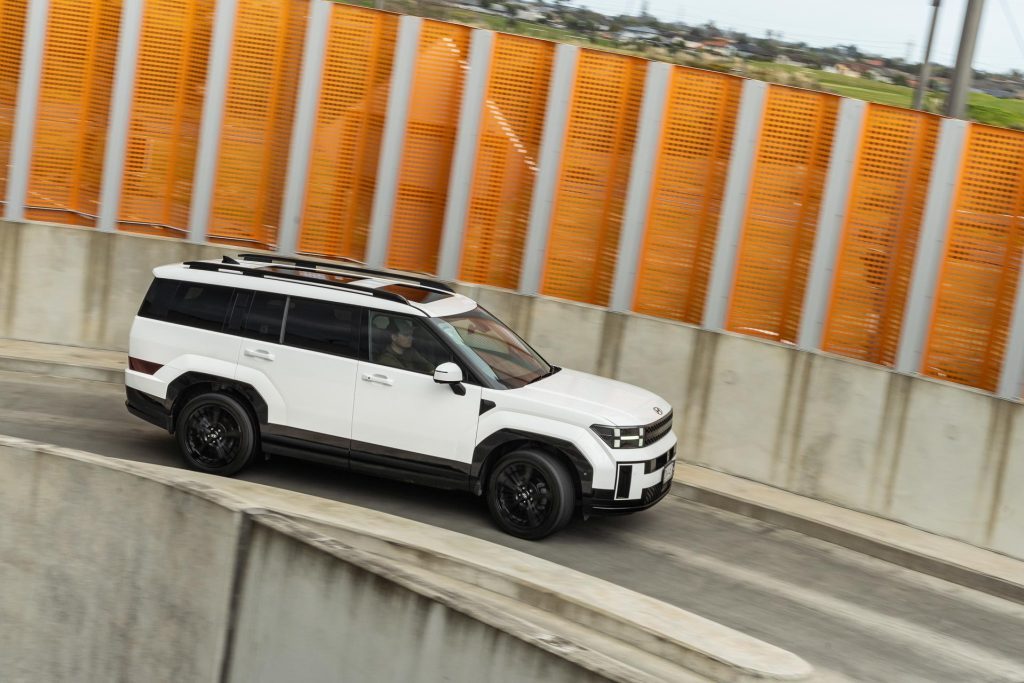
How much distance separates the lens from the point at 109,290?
13.7 meters

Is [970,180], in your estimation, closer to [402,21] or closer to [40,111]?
[402,21]

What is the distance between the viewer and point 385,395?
926 cm

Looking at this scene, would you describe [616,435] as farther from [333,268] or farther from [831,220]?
[831,220]

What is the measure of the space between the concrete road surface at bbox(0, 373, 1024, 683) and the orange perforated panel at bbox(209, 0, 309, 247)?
3.26 m

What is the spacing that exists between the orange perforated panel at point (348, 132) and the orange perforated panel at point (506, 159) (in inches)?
52.9

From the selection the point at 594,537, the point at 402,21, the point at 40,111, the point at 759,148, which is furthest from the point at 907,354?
the point at 40,111

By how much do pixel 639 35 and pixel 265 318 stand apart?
7.63 m

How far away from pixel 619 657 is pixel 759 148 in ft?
21.0

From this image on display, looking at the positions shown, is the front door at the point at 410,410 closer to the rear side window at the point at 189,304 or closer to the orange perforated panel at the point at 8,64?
the rear side window at the point at 189,304

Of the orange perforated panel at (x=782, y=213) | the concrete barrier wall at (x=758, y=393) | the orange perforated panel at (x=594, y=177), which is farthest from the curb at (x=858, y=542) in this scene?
the orange perforated panel at (x=594, y=177)

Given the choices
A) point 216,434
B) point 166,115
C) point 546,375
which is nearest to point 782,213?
point 546,375

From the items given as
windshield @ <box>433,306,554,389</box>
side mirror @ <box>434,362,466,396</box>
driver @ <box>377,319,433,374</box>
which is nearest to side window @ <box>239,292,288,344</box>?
driver @ <box>377,319,433,374</box>

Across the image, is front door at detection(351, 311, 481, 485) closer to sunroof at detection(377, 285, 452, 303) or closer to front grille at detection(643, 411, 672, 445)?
sunroof at detection(377, 285, 452, 303)

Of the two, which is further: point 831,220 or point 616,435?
point 831,220
